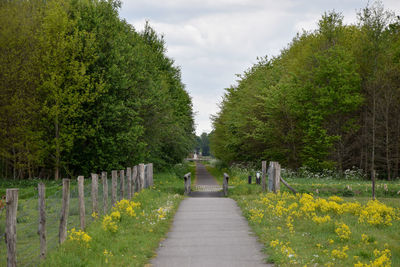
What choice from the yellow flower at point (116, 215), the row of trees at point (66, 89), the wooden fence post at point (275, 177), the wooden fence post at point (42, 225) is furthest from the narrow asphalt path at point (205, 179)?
the wooden fence post at point (42, 225)

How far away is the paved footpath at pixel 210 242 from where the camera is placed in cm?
864

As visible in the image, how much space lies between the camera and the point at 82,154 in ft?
95.5

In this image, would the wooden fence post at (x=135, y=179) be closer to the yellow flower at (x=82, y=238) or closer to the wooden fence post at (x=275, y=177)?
the wooden fence post at (x=275, y=177)

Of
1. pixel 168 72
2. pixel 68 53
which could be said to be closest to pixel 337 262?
pixel 68 53

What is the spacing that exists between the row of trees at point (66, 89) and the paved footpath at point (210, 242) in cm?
1383

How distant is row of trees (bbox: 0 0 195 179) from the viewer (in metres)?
25.8

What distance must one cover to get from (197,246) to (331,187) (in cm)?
1694

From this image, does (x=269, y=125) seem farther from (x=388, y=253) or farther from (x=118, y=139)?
(x=388, y=253)

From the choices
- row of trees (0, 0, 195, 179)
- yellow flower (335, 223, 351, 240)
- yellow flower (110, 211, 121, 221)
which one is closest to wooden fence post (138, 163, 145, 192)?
row of trees (0, 0, 195, 179)

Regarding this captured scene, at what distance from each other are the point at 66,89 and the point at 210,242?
63.5 ft

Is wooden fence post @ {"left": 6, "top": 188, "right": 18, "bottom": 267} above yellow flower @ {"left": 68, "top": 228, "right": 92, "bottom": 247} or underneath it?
above

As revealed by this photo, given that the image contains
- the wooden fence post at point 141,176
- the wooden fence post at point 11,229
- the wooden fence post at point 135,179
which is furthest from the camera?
the wooden fence post at point 141,176

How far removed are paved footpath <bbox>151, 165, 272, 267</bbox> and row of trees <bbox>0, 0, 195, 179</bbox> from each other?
13831mm

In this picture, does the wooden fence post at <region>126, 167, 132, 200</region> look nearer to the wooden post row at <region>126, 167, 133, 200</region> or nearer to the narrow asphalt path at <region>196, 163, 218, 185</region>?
the wooden post row at <region>126, 167, 133, 200</region>
